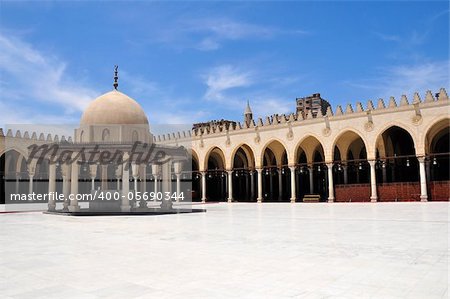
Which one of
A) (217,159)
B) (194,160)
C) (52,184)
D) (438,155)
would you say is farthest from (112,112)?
(438,155)

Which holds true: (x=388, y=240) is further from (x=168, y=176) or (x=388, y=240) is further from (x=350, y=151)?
Result: (x=350, y=151)

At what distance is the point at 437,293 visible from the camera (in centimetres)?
386

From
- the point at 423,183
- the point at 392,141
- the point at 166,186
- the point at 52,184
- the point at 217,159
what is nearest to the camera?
the point at 166,186

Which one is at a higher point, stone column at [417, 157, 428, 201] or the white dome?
the white dome

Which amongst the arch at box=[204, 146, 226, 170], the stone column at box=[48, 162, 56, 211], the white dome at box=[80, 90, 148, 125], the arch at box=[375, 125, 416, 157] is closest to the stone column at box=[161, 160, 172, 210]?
the white dome at box=[80, 90, 148, 125]

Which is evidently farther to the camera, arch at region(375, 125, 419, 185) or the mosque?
arch at region(375, 125, 419, 185)

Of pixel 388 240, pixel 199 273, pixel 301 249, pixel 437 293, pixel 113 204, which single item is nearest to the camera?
pixel 437 293

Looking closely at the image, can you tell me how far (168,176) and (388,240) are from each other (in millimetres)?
14367

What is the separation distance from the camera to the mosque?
20062 millimetres

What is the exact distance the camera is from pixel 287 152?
2875 cm

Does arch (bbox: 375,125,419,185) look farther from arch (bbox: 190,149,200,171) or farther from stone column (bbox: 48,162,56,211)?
stone column (bbox: 48,162,56,211)

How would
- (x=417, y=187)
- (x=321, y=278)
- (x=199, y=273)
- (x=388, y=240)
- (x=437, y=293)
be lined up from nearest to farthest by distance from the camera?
(x=437, y=293) < (x=321, y=278) < (x=199, y=273) < (x=388, y=240) < (x=417, y=187)

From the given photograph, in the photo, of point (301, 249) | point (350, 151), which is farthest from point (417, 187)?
point (301, 249)

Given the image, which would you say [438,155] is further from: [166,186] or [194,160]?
[194,160]
